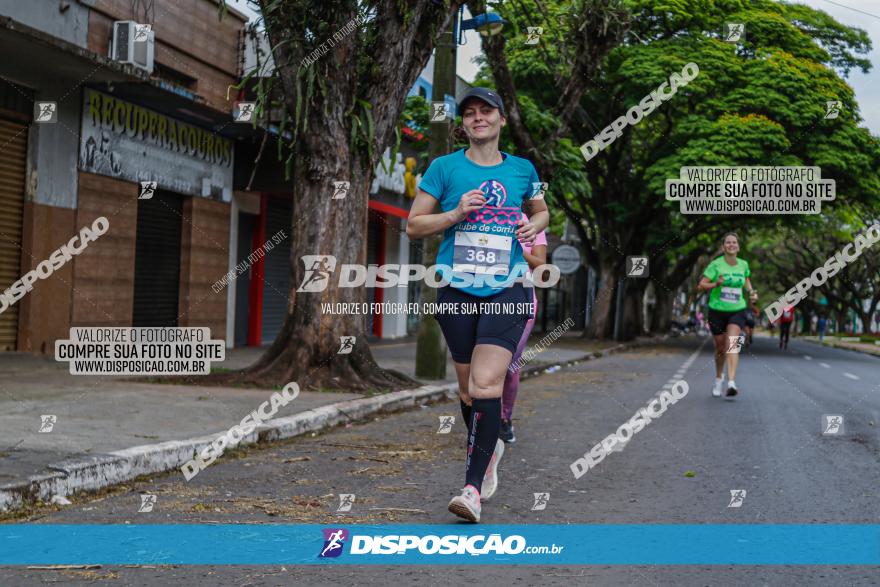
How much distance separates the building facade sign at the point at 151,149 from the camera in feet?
44.0

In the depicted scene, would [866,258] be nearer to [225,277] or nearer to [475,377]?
[225,277]

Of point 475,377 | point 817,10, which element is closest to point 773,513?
point 475,377

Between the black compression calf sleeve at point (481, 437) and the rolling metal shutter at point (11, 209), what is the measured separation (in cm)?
943

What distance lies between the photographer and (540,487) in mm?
5539

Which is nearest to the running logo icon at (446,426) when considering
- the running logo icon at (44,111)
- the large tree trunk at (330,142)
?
the large tree trunk at (330,142)

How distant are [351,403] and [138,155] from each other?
7.45 meters

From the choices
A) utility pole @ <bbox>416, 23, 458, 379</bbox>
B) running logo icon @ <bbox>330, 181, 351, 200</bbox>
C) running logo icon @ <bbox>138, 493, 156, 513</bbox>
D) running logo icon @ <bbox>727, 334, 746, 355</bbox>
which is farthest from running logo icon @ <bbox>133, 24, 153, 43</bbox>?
running logo icon @ <bbox>138, 493, 156, 513</bbox>

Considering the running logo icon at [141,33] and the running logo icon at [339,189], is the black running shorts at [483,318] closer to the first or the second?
the running logo icon at [339,189]

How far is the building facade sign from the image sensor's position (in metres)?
13.4

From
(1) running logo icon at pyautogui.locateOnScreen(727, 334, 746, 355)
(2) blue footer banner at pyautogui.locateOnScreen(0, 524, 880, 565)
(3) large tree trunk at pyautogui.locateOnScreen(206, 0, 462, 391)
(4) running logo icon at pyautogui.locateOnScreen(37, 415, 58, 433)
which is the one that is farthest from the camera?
(1) running logo icon at pyautogui.locateOnScreen(727, 334, 746, 355)

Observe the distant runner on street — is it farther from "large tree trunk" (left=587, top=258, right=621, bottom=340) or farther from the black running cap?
"large tree trunk" (left=587, top=258, right=621, bottom=340)

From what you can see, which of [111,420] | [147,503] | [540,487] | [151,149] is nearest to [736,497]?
[540,487]

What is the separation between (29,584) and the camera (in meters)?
3.50

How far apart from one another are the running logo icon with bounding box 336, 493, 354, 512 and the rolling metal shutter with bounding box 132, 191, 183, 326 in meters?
10.7
